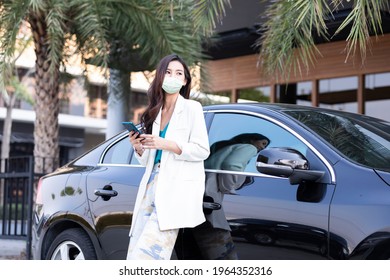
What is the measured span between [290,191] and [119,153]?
1580 mm

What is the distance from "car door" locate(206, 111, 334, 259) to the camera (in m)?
3.38

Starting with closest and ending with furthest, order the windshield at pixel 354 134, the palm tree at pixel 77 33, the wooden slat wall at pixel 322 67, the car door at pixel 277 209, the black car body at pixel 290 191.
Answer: the black car body at pixel 290 191, the car door at pixel 277 209, the windshield at pixel 354 134, the palm tree at pixel 77 33, the wooden slat wall at pixel 322 67

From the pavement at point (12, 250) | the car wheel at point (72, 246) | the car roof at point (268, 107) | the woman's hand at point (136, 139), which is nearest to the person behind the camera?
the woman's hand at point (136, 139)

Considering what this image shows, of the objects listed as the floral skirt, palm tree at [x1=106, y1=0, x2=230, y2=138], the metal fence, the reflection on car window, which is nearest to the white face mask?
the floral skirt

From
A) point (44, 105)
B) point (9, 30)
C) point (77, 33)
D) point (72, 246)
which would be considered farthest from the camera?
point (77, 33)

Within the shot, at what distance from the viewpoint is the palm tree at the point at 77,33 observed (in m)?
8.66

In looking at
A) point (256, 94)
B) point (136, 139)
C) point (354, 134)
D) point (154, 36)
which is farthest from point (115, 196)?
point (256, 94)

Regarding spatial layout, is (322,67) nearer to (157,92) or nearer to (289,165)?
(157,92)

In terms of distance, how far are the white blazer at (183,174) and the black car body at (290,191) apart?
0.81ft

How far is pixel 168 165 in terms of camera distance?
144 inches

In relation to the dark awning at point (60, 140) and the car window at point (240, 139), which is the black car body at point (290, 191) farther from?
the dark awning at point (60, 140)

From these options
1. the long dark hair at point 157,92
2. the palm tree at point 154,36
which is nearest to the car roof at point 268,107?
the long dark hair at point 157,92

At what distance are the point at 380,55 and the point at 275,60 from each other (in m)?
5.90
